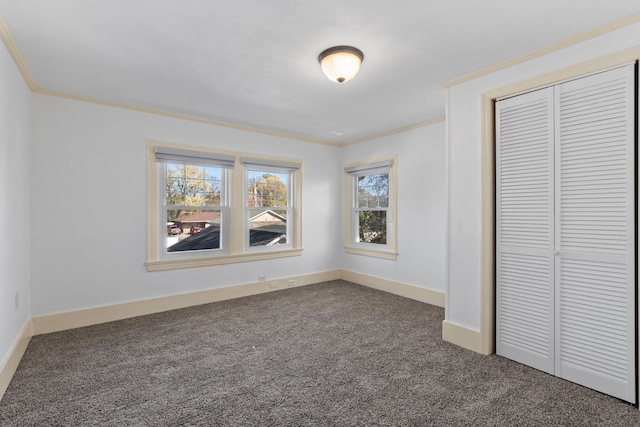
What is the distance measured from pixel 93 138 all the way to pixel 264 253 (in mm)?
2556

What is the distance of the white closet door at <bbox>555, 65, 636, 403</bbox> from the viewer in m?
2.14

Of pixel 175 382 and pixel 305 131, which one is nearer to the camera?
pixel 175 382

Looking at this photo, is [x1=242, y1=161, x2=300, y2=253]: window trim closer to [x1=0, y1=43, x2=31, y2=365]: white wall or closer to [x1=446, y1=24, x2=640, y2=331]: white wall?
[x1=0, y1=43, x2=31, y2=365]: white wall

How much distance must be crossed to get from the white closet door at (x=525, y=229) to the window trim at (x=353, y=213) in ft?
7.02

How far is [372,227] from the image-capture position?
5375mm

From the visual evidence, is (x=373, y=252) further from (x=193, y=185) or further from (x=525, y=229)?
(x=193, y=185)

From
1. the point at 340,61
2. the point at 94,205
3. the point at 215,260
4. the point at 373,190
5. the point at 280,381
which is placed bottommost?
the point at 280,381

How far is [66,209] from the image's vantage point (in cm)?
345

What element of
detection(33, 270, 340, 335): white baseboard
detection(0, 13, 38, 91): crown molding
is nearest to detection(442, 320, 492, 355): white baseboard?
detection(33, 270, 340, 335): white baseboard

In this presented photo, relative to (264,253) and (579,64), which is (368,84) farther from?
(264,253)

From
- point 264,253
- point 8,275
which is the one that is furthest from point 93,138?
point 264,253

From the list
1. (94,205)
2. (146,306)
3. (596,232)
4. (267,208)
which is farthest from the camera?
(267,208)

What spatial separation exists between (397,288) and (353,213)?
1509 millimetres

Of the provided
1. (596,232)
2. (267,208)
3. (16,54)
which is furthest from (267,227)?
(596,232)
